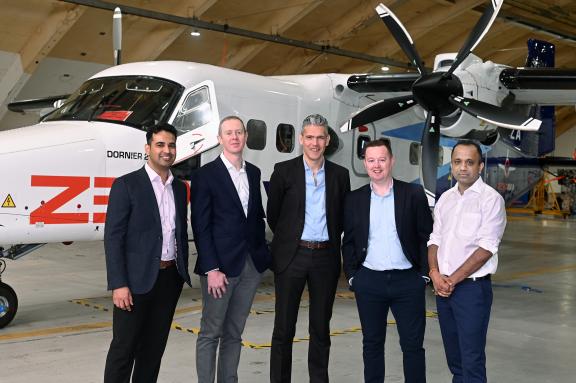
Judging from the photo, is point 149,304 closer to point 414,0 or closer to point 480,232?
point 480,232

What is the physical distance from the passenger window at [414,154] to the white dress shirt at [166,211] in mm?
7718

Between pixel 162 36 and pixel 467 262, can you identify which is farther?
pixel 162 36

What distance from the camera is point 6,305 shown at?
7367mm

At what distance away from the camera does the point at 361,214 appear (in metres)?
4.64

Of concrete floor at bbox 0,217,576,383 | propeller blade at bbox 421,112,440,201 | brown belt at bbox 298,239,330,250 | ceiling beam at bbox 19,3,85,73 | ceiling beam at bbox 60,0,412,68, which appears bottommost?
concrete floor at bbox 0,217,576,383

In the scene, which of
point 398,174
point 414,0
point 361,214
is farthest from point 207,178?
point 414,0

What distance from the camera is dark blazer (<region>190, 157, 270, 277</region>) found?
462cm

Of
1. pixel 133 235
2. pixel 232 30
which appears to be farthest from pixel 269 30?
pixel 133 235

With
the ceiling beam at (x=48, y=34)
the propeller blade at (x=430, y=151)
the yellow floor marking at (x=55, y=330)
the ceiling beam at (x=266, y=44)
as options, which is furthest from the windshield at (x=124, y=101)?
the ceiling beam at (x=266, y=44)

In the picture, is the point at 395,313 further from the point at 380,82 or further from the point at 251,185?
the point at 380,82

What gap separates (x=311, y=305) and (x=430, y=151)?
522 cm

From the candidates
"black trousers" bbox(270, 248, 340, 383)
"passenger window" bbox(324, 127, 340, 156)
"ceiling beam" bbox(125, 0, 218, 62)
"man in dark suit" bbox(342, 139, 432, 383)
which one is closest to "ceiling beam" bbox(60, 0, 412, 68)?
"ceiling beam" bbox(125, 0, 218, 62)

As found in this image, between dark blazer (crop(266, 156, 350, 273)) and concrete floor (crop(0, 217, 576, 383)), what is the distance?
1412 millimetres

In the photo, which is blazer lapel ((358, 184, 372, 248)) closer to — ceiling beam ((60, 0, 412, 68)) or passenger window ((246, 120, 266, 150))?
passenger window ((246, 120, 266, 150))
